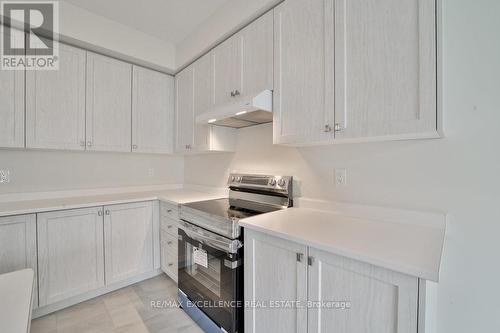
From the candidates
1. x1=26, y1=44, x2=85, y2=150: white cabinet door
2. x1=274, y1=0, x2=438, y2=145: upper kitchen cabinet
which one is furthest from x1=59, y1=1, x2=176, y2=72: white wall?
x1=274, y1=0, x2=438, y2=145: upper kitchen cabinet

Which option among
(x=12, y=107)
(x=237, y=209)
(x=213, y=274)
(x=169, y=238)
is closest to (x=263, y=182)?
(x=237, y=209)

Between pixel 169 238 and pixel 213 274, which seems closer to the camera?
pixel 213 274

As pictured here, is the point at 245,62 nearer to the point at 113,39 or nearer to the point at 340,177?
the point at 340,177

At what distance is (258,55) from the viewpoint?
1.62 metres

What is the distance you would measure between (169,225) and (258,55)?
1.78 meters

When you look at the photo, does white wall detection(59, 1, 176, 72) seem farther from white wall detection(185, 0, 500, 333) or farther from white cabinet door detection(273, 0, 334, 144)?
white wall detection(185, 0, 500, 333)

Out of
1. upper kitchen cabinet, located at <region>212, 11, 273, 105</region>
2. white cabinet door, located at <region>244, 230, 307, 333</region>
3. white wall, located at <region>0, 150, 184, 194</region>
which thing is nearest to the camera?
white cabinet door, located at <region>244, 230, 307, 333</region>

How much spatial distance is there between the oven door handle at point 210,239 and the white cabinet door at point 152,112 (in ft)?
4.07

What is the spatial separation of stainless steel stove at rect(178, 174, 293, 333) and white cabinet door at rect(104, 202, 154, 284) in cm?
63

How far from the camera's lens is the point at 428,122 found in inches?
36.0

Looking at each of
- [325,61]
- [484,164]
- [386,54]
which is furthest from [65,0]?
[484,164]

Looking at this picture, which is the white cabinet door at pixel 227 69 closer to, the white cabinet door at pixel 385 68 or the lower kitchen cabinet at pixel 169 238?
the white cabinet door at pixel 385 68

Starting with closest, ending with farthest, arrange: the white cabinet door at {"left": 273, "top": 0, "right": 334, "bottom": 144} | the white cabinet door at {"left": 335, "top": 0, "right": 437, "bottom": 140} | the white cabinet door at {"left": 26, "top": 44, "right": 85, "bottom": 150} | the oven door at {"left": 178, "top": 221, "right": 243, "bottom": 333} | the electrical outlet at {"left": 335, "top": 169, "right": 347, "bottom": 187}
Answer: the white cabinet door at {"left": 335, "top": 0, "right": 437, "bottom": 140}
the white cabinet door at {"left": 273, "top": 0, "right": 334, "bottom": 144}
the oven door at {"left": 178, "top": 221, "right": 243, "bottom": 333}
the electrical outlet at {"left": 335, "top": 169, "right": 347, "bottom": 187}
the white cabinet door at {"left": 26, "top": 44, "right": 85, "bottom": 150}

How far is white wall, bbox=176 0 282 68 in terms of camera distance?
63.8 inches
